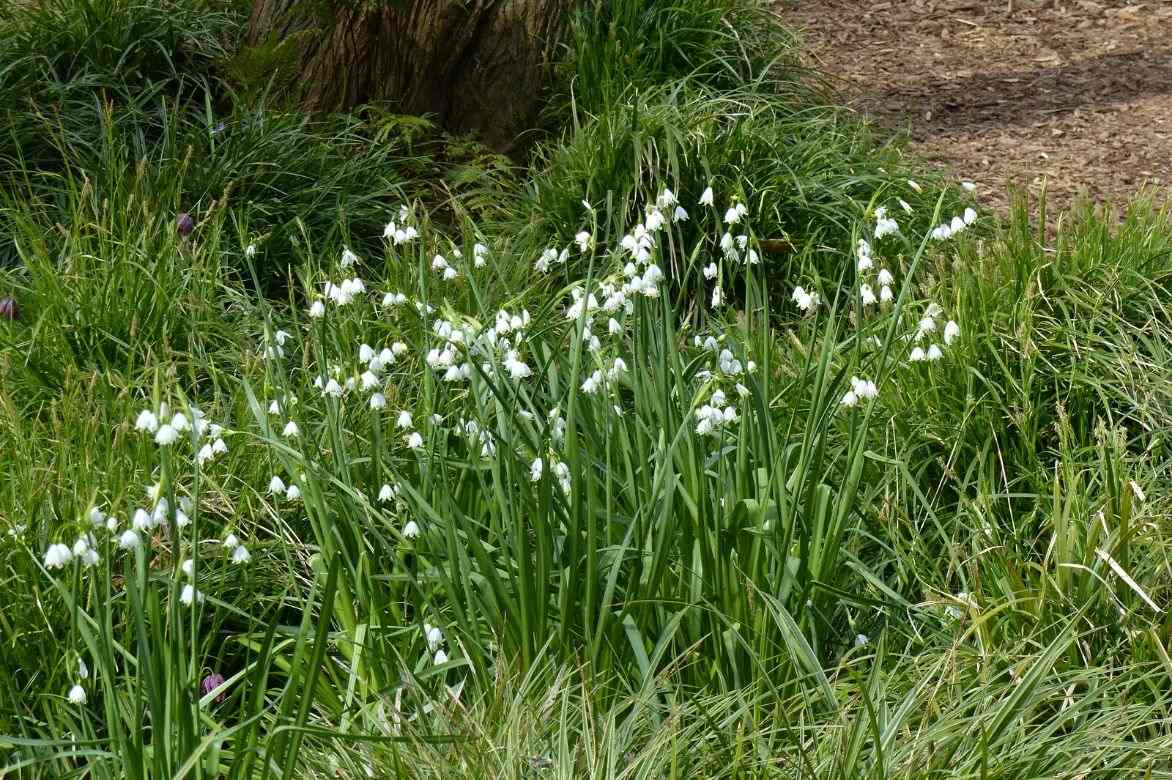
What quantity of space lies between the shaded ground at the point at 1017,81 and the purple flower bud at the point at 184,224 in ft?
10.9

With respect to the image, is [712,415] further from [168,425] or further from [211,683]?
[211,683]

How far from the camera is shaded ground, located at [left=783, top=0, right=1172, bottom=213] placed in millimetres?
6066

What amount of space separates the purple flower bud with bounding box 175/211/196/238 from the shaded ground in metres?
3.32

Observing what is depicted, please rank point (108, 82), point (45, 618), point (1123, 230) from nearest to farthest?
point (45, 618), point (1123, 230), point (108, 82)

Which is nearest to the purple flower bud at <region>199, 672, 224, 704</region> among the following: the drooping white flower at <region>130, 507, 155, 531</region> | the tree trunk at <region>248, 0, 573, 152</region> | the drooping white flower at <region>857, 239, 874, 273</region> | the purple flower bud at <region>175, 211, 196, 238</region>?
the drooping white flower at <region>130, 507, 155, 531</region>

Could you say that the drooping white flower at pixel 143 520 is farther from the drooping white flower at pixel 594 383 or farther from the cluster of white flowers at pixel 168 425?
the drooping white flower at pixel 594 383

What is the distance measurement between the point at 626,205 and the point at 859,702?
8.23 ft

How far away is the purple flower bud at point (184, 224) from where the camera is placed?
4.54m

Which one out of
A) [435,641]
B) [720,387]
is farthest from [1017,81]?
[435,641]

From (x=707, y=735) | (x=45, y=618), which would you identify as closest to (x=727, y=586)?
(x=707, y=735)

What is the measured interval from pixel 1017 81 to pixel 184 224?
4.49 meters

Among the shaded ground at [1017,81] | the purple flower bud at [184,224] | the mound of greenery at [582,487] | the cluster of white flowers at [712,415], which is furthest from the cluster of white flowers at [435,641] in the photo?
the shaded ground at [1017,81]

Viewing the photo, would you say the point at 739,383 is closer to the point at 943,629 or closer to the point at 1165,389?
the point at 943,629

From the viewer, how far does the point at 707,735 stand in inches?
103
